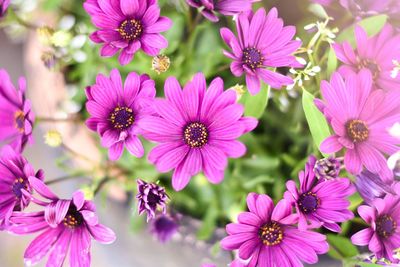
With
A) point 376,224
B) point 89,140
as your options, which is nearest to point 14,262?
point 89,140

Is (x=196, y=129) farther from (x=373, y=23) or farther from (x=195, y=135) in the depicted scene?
(x=373, y=23)

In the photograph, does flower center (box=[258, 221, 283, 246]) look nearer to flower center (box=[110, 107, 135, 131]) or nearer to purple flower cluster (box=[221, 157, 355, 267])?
purple flower cluster (box=[221, 157, 355, 267])

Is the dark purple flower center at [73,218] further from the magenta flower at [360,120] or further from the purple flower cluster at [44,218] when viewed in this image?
the magenta flower at [360,120]

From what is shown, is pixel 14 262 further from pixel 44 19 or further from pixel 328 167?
pixel 328 167

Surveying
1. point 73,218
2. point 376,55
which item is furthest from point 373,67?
point 73,218

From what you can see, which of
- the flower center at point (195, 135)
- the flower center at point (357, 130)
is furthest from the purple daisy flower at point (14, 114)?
the flower center at point (357, 130)
